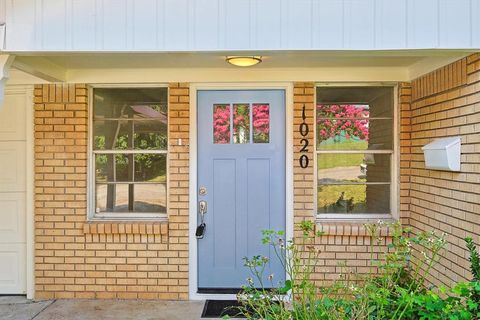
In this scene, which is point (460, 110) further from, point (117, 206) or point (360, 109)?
point (117, 206)

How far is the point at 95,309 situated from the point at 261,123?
244cm

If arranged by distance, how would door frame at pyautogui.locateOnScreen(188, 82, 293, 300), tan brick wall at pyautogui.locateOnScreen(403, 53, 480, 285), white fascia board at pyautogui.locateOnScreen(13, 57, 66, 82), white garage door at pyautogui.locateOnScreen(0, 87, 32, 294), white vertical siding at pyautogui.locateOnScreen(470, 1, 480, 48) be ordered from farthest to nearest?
white garage door at pyautogui.locateOnScreen(0, 87, 32, 294), door frame at pyautogui.locateOnScreen(188, 82, 293, 300), white fascia board at pyautogui.locateOnScreen(13, 57, 66, 82), tan brick wall at pyautogui.locateOnScreen(403, 53, 480, 285), white vertical siding at pyautogui.locateOnScreen(470, 1, 480, 48)

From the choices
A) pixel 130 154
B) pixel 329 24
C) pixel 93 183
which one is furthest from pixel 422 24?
pixel 93 183

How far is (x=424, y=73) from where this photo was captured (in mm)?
3604

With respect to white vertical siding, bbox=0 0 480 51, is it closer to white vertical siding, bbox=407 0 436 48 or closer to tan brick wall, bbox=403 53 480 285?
white vertical siding, bbox=407 0 436 48

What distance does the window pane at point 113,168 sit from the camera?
13.6 ft

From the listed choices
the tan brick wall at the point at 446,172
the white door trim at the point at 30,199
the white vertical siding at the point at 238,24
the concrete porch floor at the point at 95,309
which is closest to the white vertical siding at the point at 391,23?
the white vertical siding at the point at 238,24

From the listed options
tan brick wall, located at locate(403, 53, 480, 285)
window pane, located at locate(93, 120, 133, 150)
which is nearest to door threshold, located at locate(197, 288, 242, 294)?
window pane, located at locate(93, 120, 133, 150)

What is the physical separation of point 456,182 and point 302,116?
1.51 m

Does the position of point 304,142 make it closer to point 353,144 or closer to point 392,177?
point 353,144

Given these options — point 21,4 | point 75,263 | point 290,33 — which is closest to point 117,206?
point 75,263

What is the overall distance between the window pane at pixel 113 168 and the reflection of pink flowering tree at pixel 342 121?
6.64ft

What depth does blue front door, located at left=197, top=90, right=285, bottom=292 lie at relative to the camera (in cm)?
405

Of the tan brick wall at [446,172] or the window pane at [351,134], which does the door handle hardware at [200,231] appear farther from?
the tan brick wall at [446,172]
